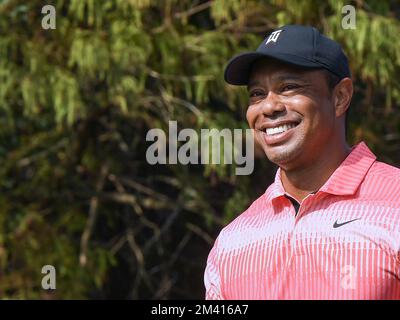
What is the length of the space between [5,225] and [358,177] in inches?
138

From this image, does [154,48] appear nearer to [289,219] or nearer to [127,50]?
[127,50]

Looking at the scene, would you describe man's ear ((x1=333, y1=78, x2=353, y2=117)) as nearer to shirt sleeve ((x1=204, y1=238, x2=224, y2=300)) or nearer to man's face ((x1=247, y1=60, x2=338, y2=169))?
man's face ((x1=247, y1=60, x2=338, y2=169))

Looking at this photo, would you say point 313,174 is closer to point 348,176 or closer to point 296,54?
point 348,176

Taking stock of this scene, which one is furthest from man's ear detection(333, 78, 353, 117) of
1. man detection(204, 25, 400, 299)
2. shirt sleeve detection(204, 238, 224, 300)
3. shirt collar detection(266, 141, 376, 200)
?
shirt sleeve detection(204, 238, 224, 300)

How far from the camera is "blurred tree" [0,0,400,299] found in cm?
538

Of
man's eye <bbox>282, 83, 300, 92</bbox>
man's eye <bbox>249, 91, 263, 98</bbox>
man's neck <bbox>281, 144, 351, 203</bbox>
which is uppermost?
man's eye <bbox>282, 83, 300, 92</bbox>

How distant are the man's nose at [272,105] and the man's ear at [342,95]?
142 millimetres

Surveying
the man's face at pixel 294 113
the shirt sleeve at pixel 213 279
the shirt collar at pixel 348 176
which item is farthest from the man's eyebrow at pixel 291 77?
the shirt sleeve at pixel 213 279

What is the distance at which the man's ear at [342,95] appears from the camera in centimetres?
261

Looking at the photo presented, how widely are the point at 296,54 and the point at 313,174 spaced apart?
29 cm

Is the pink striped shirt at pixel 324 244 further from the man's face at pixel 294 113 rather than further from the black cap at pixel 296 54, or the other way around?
the black cap at pixel 296 54

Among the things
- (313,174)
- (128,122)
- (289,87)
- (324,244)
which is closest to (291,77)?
(289,87)

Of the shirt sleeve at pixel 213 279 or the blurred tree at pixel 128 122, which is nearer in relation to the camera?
the shirt sleeve at pixel 213 279

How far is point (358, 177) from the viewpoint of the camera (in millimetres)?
2473
